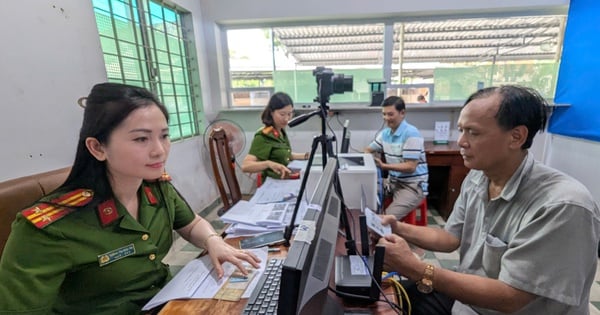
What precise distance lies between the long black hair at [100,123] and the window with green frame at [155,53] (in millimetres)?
982

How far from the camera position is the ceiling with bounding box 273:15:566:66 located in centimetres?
287

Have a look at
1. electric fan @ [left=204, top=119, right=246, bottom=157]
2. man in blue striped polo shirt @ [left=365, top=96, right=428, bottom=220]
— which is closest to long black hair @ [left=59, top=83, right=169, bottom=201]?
man in blue striped polo shirt @ [left=365, top=96, right=428, bottom=220]

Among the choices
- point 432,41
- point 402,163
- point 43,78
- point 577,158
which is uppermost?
point 432,41

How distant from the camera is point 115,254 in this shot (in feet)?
2.44

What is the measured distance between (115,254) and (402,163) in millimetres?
1896

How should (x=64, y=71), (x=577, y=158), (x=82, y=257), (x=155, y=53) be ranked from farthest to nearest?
(x=577, y=158) → (x=155, y=53) → (x=64, y=71) → (x=82, y=257)

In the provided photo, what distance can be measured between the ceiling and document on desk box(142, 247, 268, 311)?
8.98 ft

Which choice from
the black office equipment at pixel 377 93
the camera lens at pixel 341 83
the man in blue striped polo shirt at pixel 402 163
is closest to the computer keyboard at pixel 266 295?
the camera lens at pixel 341 83

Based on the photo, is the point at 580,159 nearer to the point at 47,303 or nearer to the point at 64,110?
the point at 47,303

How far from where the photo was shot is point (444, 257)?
2102 mm

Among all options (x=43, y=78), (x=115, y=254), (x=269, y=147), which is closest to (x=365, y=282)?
(x=115, y=254)

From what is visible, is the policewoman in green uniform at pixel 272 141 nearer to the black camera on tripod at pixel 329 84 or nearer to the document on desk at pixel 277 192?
the document on desk at pixel 277 192

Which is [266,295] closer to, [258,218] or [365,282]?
[365,282]

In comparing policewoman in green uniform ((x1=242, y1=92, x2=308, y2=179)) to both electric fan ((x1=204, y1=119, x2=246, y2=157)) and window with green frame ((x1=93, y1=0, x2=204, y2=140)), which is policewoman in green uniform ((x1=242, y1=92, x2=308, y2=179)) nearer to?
window with green frame ((x1=93, y1=0, x2=204, y2=140))
